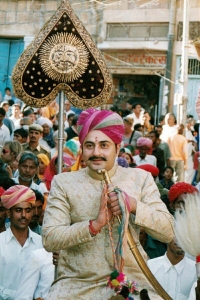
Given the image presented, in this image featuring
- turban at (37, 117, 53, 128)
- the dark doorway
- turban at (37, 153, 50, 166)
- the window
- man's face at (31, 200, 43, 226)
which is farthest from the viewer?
the dark doorway

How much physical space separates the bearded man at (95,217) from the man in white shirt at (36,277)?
5.05 ft

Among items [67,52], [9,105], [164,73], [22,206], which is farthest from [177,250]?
[164,73]

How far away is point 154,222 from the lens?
15.9ft

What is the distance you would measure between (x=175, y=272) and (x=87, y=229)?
5.99ft

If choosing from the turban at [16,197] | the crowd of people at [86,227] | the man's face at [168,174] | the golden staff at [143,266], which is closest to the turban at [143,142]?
the man's face at [168,174]

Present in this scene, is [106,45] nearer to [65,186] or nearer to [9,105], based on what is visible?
[9,105]

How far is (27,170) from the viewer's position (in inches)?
371

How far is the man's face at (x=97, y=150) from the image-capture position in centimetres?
496

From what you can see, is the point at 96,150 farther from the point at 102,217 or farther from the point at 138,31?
the point at 138,31

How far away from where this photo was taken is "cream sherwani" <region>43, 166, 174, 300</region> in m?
4.83

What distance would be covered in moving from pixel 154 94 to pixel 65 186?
2142cm

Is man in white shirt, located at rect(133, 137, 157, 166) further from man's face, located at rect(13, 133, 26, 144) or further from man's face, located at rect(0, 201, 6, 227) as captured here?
man's face, located at rect(0, 201, 6, 227)

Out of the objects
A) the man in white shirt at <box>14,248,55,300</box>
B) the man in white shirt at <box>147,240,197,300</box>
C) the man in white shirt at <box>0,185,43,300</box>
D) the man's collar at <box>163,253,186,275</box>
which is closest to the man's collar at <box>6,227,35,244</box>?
the man in white shirt at <box>0,185,43,300</box>

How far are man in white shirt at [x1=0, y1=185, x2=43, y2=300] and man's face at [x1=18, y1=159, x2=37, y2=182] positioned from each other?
88.2 inches
